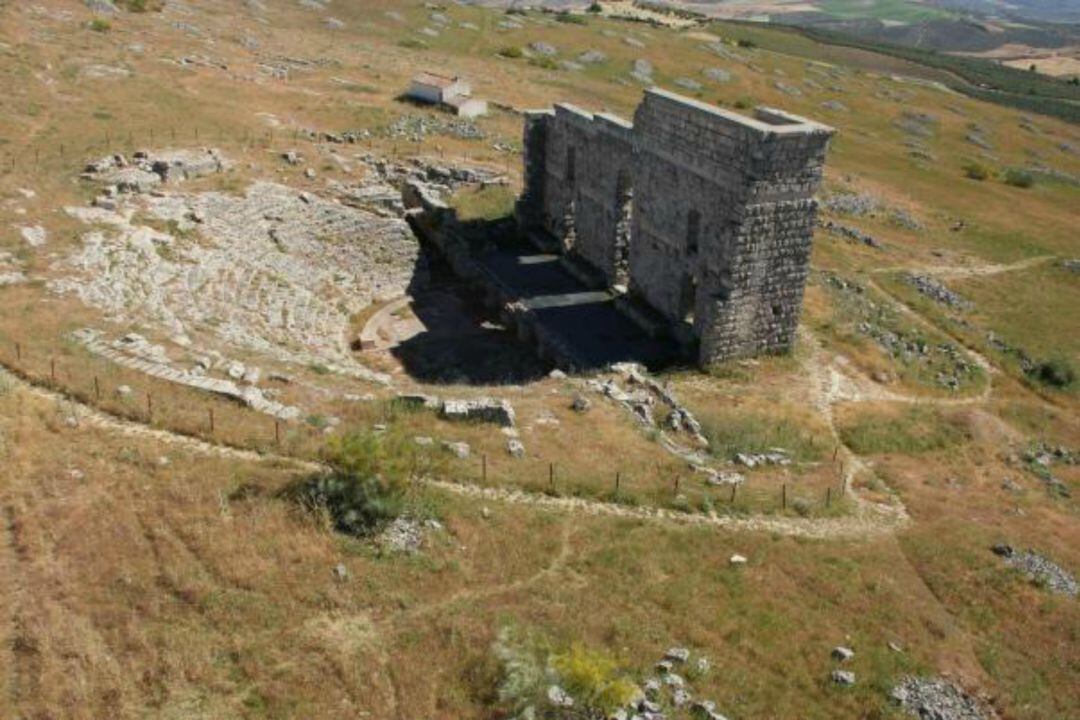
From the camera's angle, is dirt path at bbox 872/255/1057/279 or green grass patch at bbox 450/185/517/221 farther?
dirt path at bbox 872/255/1057/279

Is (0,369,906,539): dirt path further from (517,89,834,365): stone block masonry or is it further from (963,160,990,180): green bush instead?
(963,160,990,180): green bush

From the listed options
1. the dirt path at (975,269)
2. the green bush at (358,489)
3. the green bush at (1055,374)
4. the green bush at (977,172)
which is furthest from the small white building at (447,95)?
the green bush at (358,489)

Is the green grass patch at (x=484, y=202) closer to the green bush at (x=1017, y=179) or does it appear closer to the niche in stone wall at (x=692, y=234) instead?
the niche in stone wall at (x=692, y=234)

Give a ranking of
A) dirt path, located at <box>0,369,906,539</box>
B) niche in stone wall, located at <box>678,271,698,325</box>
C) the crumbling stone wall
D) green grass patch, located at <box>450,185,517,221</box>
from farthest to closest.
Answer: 1. green grass patch, located at <box>450,185,517,221</box>
2. the crumbling stone wall
3. niche in stone wall, located at <box>678,271,698,325</box>
4. dirt path, located at <box>0,369,906,539</box>

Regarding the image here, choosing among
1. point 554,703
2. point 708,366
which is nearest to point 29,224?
point 708,366

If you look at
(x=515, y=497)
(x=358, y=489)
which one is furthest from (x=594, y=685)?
(x=515, y=497)

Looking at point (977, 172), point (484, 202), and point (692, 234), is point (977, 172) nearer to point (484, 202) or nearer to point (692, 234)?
point (484, 202)

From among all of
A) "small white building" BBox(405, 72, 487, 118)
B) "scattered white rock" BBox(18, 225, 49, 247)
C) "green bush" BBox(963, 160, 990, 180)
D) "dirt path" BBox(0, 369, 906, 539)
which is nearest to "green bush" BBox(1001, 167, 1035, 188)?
"green bush" BBox(963, 160, 990, 180)
